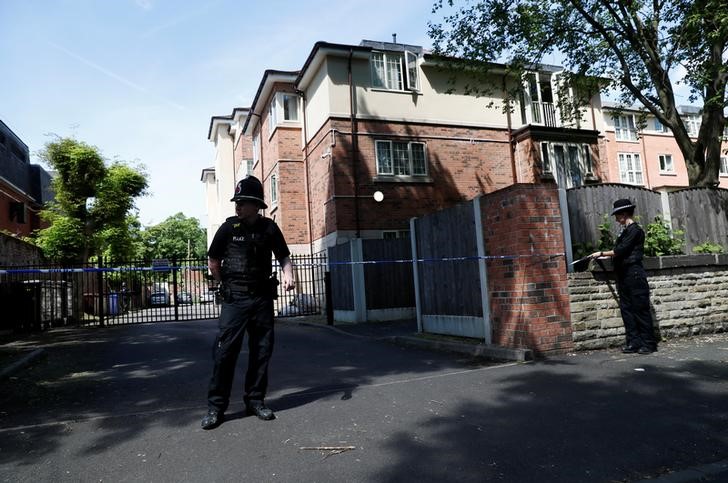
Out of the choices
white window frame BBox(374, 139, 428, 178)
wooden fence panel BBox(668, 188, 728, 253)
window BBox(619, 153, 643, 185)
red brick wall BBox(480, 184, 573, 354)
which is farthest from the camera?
window BBox(619, 153, 643, 185)

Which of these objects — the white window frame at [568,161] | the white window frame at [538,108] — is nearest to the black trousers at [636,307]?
the white window frame at [568,161]

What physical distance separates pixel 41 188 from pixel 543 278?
3704 cm

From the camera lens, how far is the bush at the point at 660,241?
7750 millimetres

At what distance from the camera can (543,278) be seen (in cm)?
642

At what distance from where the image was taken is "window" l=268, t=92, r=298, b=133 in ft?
69.5

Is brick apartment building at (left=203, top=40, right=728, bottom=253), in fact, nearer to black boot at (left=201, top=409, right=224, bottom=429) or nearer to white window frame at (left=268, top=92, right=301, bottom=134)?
white window frame at (left=268, top=92, right=301, bottom=134)

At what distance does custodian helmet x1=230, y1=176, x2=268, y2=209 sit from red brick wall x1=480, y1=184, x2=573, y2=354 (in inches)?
139

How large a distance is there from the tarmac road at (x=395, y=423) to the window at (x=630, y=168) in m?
29.8

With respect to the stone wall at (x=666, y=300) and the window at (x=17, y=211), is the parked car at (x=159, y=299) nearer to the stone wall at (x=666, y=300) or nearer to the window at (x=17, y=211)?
the window at (x=17, y=211)

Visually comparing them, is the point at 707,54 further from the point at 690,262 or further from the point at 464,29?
the point at 690,262

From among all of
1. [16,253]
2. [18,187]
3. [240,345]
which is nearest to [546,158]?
[16,253]

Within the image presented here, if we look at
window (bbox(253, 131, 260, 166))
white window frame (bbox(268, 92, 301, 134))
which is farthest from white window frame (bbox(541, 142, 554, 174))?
window (bbox(253, 131, 260, 166))

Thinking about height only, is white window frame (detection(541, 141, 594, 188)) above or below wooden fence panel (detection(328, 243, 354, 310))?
above

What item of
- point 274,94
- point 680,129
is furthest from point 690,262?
point 274,94
